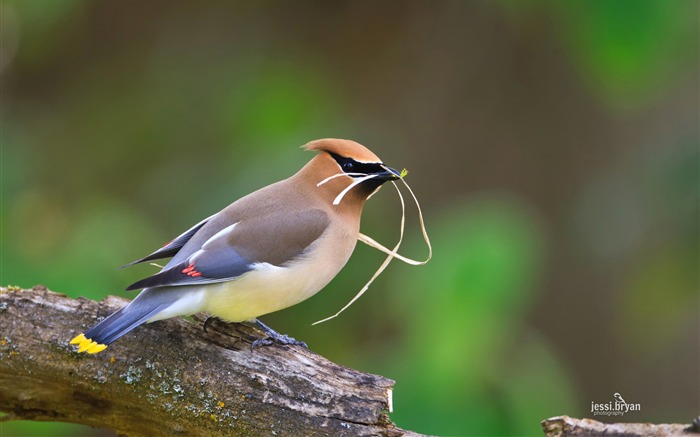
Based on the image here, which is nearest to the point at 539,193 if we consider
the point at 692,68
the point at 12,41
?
the point at 692,68

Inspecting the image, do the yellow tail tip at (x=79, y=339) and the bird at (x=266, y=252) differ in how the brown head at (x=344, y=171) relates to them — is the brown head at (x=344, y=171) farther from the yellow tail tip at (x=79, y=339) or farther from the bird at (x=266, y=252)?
the yellow tail tip at (x=79, y=339)

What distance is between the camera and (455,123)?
20.4ft

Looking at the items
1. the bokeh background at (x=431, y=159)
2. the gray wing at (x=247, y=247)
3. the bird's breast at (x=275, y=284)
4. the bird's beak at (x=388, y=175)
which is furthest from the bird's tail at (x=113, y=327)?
the bokeh background at (x=431, y=159)

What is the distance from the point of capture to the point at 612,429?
253cm

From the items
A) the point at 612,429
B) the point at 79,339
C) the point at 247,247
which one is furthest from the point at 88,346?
the point at 612,429

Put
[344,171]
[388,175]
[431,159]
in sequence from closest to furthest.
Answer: [388,175], [344,171], [431,159]

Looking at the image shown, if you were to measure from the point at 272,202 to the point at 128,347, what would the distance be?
2.24ft

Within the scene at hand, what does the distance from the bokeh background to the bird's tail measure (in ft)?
5.36

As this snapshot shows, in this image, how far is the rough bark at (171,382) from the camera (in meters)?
2.91

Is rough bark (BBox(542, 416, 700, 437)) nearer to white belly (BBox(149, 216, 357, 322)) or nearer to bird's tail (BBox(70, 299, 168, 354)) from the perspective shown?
white belly (BBox(149, 216, 357, 322))

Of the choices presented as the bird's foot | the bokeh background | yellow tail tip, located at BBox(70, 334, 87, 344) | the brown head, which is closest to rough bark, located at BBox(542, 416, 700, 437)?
the brown head

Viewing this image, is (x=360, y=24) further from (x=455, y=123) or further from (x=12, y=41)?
(x=12, y=41)

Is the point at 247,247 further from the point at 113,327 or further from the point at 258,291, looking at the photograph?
the point at 113,327

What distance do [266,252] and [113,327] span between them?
0.55 meters
